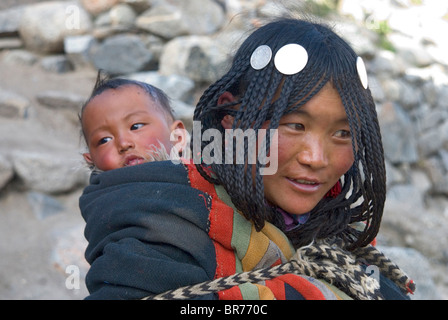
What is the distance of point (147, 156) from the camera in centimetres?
190

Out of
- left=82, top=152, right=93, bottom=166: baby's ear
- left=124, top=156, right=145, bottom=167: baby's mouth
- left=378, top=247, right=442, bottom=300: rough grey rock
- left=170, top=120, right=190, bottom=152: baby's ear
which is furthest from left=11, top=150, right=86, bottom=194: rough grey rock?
left=378, top=247, right=442, bottom=300: rough grey rock

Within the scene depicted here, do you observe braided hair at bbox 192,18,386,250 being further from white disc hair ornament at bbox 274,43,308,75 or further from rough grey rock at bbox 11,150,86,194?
rough grey rock at bbox 11,150,86,194

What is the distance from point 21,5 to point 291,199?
744 centimetres

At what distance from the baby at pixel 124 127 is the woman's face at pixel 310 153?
605 mm

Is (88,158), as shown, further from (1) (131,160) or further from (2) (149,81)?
(2) (149,81)

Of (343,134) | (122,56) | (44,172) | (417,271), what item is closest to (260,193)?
(343,134)

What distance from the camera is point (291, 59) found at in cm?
138

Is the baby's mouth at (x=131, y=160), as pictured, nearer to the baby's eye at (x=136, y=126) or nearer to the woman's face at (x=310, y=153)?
the baby's eye at (x=136, y=126)

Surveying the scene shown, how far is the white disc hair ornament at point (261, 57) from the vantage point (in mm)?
1413

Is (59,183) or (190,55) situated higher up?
(190,55)

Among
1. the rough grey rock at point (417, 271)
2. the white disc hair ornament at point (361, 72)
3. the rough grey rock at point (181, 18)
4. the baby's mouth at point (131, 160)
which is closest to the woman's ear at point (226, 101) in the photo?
the white disc hair ornament at point (361, 72)
